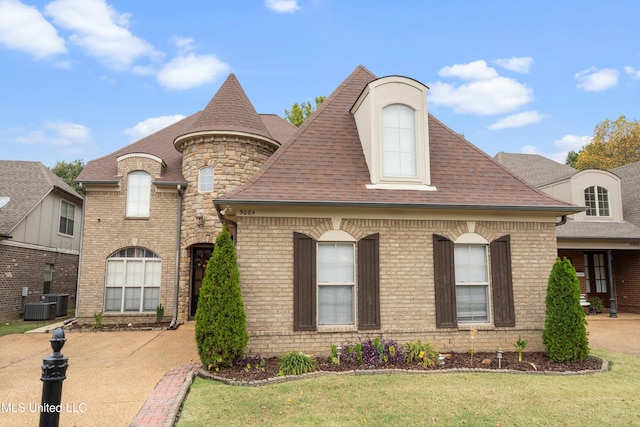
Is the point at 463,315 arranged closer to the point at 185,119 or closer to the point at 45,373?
the point at 45,373

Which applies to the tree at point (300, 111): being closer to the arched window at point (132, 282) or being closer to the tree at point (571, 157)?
the arched window at point (132, 282)

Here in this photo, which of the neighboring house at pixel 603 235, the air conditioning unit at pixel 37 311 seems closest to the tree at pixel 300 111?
the neighboring house at pixel 603 235

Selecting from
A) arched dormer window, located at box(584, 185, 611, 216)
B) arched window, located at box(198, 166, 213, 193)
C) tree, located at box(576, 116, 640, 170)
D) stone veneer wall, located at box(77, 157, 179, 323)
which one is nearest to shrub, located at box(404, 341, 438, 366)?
arched window, located at box(198, 166, 213, 193)

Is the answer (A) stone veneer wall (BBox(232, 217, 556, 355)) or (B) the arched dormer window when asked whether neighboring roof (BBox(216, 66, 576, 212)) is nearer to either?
(A) stone veneer wall (BBox(232, 217, 556, 355))

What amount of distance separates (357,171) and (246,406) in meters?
5.26

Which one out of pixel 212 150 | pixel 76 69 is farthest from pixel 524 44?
pixel 76 69

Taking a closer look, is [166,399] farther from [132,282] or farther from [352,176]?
[132,282]

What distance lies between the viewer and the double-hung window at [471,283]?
852cm

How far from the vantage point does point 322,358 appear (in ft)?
25.3

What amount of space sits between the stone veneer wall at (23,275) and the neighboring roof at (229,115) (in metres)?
8.43

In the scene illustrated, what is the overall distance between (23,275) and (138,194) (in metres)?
6.23

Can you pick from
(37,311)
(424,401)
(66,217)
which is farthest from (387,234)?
(66,217)

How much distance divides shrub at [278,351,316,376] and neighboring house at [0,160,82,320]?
12893 mm

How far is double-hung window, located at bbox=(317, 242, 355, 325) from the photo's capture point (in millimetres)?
8078
